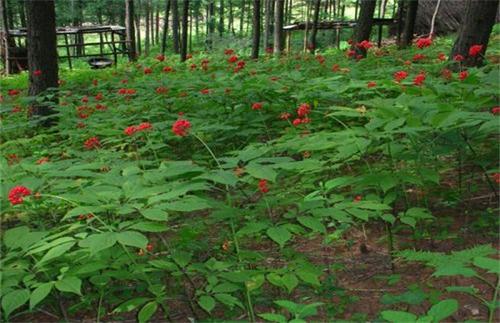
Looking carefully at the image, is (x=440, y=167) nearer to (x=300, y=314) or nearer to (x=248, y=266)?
(x=248, y=266)

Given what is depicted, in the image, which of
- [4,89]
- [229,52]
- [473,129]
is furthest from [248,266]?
[4,89]

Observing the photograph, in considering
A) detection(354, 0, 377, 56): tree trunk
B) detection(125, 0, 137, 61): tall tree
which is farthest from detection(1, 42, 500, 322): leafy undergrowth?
detection(125, 0, 137, 61): tall tree

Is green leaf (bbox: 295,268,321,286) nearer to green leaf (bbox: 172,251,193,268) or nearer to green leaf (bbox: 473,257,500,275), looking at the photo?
green leaf (bbox: 172,251,193,268)

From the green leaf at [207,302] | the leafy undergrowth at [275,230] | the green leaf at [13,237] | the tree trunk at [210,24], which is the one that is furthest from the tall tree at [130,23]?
the tree trunk at [210,24]

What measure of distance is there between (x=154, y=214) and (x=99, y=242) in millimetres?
244

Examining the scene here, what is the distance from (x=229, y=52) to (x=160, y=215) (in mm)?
6939

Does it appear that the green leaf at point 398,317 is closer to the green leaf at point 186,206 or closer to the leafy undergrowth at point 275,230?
the leafy undergrowth at point 275,230

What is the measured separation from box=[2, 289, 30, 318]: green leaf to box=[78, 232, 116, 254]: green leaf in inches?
16.4

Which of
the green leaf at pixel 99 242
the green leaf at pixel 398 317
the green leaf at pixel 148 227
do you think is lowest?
the green leaf at pixel 398 317

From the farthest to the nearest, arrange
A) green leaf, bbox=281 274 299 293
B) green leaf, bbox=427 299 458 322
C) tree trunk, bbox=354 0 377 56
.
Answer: tree trunk, bbox=354 0 377 56
green leaf, bbox=281 274 299 293
green leaf, bbox=427 299 458 322

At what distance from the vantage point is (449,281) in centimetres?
270

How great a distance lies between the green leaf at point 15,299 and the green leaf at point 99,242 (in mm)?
417

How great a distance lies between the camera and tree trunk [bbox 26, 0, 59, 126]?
7.00 metres

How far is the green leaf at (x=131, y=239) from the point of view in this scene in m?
1.64
